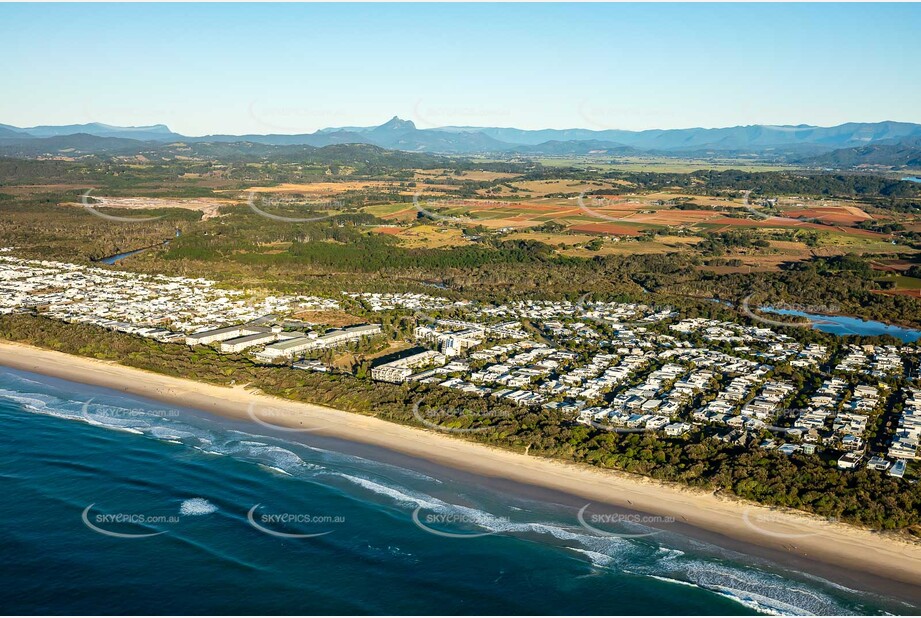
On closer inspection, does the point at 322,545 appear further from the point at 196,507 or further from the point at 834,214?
the point at 834,214

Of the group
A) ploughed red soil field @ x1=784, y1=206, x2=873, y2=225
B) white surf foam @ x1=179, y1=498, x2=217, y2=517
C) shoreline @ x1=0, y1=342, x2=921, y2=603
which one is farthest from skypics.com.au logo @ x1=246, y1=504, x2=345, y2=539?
ploughed red soil field @ x1=784, y1=206, x2=873, y2=225

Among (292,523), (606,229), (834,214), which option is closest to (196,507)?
(292,523)

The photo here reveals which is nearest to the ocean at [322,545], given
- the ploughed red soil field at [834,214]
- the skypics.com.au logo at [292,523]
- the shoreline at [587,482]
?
the skypics.com.au logo at [292,523]

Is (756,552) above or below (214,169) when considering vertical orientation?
below

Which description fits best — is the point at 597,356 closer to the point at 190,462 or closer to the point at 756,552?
the point at 756,552

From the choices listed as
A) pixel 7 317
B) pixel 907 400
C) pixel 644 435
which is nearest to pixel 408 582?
pixel 644 435

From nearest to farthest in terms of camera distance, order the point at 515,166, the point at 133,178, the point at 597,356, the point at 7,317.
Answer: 1. the point at 597,356
2. the point at 7,317
3. the point at 133,178
4. the point at 515,166

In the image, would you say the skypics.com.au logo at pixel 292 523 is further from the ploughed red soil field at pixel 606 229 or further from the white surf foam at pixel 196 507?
the ploughed red soil field at pixel 606 229
